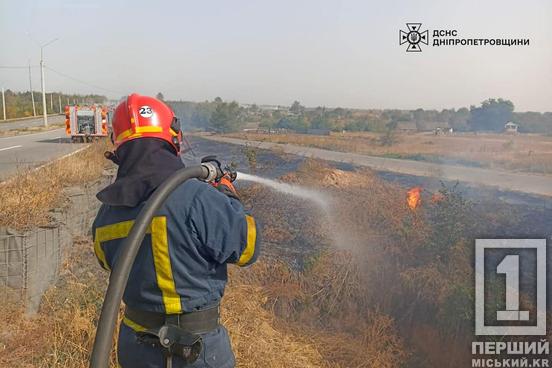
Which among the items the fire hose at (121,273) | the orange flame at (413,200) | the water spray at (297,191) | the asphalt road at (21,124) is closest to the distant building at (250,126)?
the water spray at (297,191)

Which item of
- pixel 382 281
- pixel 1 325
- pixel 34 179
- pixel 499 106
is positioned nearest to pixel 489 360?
pixel 382 281

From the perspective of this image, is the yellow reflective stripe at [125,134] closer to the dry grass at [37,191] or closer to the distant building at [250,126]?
the dry grass at [37,191]

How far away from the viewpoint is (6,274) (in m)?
3.80

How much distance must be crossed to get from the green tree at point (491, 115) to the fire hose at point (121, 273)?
20727 millimetres

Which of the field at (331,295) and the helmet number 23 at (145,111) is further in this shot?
the field at (331,295)

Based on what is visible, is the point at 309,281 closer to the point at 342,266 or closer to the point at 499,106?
the point at 342,266

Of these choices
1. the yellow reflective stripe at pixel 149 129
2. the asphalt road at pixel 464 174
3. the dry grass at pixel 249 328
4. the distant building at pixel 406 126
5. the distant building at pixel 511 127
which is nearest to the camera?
the yellow reflective stripe at pixel 149 129

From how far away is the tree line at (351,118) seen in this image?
2036 centimetres

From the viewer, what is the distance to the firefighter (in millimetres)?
1683

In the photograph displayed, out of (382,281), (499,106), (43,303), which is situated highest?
(499,106)

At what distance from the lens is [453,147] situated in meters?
21.2

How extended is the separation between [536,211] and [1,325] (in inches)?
393

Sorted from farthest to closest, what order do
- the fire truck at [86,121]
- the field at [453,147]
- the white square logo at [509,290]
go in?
the field at [453,147]
the fire truck at [86,121]
the white square logo at [509,290]

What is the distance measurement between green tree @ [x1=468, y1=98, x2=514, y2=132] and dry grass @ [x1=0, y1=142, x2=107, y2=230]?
1769cm
